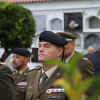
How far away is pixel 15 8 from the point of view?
2684 cm

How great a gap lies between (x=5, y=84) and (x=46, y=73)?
0.50 m

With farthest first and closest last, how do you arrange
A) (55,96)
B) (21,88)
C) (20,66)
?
(20,66)
(21,88)
(55,96)

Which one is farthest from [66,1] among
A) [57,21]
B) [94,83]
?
[94,83]

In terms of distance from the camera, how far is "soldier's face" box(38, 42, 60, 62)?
338 cm

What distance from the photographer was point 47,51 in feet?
11.3

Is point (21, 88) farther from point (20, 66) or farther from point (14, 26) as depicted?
point (14, 26)

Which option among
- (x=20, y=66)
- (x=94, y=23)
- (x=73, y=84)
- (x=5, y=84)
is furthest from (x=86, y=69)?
(x=94, y=23)

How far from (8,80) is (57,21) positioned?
26.8 m

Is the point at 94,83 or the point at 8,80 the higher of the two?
the point at 94,83

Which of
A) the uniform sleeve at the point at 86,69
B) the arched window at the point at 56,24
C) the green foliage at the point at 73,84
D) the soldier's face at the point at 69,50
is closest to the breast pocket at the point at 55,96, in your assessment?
the uniform sleeve at the point at 86,69

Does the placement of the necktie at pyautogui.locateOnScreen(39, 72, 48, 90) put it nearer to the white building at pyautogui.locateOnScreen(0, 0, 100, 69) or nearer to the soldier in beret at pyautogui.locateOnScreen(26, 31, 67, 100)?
the soldier in beret at pyautogui.locateOnScreen(26, 31, 67, 100)

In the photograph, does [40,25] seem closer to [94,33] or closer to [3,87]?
[94,33]

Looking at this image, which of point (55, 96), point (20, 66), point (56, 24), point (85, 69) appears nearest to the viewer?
point (55, 96)

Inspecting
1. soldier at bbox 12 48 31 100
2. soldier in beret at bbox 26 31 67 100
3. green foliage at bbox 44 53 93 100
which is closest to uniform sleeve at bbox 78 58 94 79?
soldier in beret at bbox 26 31 67 100
